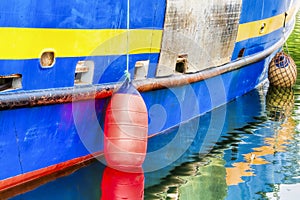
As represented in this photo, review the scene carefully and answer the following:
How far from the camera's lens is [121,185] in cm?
736

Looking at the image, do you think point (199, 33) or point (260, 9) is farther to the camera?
point (260, 9)

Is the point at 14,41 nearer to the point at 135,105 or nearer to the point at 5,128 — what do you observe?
the point at 5,128

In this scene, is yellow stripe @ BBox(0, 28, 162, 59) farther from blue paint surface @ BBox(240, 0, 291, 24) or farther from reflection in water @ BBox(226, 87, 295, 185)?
blue paint surface @ BBox(240, 0, 291, 24)

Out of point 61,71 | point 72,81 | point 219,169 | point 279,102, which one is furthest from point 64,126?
point 279,102

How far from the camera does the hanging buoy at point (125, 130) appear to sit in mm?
7246

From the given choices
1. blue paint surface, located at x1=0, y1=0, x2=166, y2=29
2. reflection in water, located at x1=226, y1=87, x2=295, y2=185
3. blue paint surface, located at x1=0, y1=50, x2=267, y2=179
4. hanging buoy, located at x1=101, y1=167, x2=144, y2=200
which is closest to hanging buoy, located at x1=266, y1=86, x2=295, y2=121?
reflection in water, located at x1=226, y1=87, x2=295, y2=185

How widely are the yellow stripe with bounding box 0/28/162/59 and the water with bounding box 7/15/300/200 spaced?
4.37ft

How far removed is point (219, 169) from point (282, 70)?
237 inches

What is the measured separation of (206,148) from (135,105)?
2.28 m

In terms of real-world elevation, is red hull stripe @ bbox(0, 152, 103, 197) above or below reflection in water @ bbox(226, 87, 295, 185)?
above

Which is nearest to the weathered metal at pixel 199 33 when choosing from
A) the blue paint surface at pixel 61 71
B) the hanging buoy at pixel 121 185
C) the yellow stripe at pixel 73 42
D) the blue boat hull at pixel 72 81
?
the blue boat hull at pixel 72 81

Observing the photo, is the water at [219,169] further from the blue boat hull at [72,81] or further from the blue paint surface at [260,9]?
the blue paint surface at [260,9]

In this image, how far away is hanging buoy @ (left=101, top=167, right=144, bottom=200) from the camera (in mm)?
7051

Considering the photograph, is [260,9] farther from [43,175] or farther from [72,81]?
[43,175]
